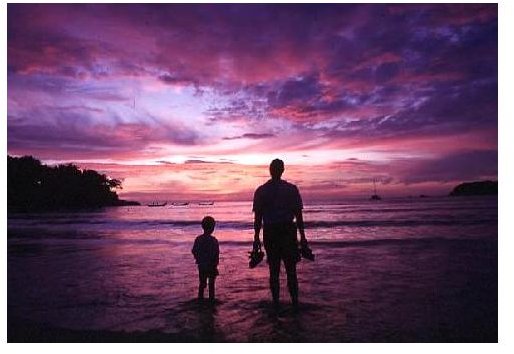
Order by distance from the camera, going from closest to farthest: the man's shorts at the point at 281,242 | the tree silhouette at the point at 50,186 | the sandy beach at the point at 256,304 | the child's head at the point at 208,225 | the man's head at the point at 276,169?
the sandy beach at the point at 256,304 → the man's shorts at the point at 281,242 → the man's head at the point at 276,169 → the child's head at the point at 208,225 → the tree silhouette at the point at 50,186

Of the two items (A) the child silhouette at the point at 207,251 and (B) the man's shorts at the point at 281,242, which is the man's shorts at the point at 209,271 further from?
(B) the man's shorts at the point at 281,242

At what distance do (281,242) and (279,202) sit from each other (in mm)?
487

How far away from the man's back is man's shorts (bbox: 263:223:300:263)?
0.24 feet

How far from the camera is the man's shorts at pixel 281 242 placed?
208 inches

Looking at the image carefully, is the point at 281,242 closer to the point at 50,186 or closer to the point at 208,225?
the point at 208,225

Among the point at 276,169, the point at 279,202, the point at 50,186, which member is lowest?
the point at 279,202

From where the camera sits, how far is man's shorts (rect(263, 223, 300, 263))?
208 inches

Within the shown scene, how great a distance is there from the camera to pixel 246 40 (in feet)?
31.6

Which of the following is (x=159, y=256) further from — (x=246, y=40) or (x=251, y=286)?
(x=246, y=40)

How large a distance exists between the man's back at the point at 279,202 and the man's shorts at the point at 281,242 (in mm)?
74

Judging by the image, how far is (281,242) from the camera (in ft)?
17.3

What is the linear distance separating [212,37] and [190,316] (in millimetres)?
6168

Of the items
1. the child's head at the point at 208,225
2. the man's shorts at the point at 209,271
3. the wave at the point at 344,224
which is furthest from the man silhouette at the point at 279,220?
the wave at the point at 344,224

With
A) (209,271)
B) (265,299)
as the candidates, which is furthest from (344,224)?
(209,271)
